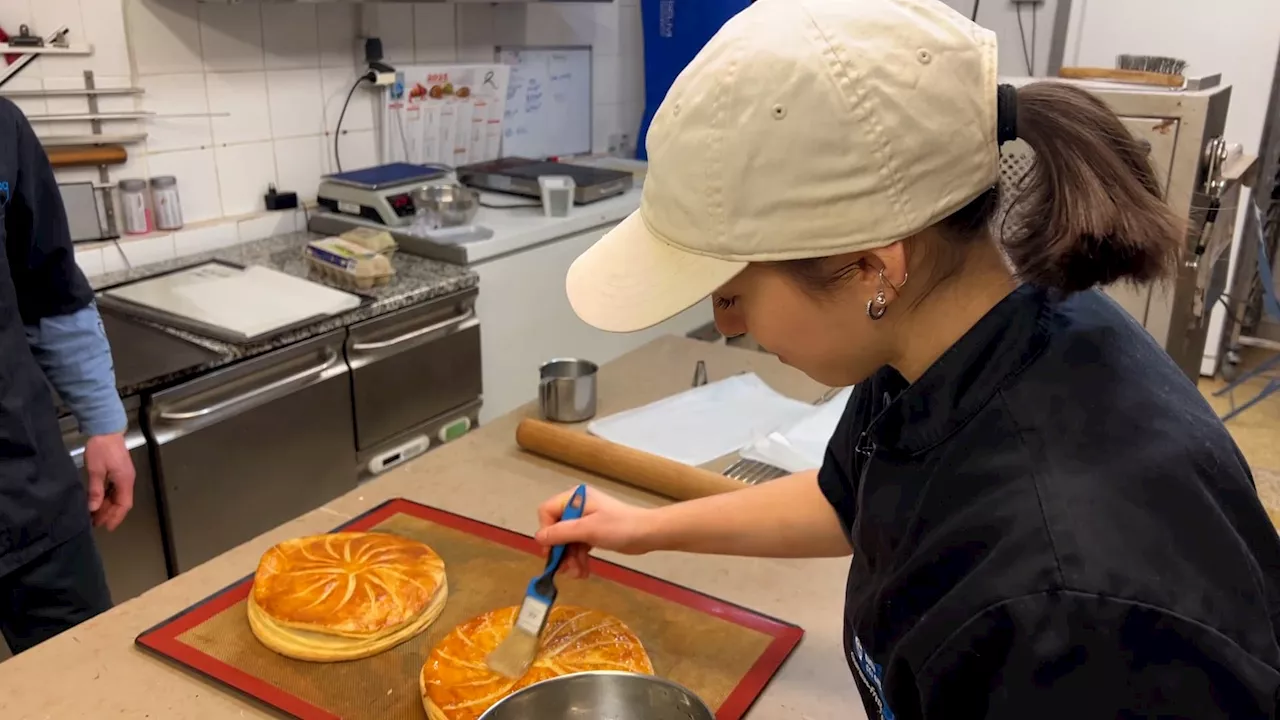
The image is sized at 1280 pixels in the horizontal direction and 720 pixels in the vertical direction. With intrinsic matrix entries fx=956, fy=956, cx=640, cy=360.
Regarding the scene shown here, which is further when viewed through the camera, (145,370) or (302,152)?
(302,152)

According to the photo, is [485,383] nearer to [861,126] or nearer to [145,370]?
[145,370]

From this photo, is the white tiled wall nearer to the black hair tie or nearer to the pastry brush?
the pastry brush

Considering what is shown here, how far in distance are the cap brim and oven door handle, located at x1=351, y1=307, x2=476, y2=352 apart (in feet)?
4.97

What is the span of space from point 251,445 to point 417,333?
51 cm

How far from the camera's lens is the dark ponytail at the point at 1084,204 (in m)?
0.63

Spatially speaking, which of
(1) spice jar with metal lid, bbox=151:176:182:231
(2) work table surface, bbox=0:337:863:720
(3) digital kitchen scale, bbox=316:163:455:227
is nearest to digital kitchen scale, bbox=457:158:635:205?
(3) digital kitchen scale, bbox=316:163:455:227

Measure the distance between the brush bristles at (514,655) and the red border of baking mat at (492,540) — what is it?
6.6 inches

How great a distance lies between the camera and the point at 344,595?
1.12m

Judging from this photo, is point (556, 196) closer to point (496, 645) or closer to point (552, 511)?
point (552, 511)

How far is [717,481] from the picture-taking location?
1345mm

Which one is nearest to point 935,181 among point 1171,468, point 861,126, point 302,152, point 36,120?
point 861,126

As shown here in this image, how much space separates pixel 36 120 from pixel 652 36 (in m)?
2.30

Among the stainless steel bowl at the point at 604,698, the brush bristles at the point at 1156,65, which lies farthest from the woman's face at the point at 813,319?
the brush bristles at the point at 1156,65

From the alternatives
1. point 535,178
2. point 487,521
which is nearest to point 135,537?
point 487,521
